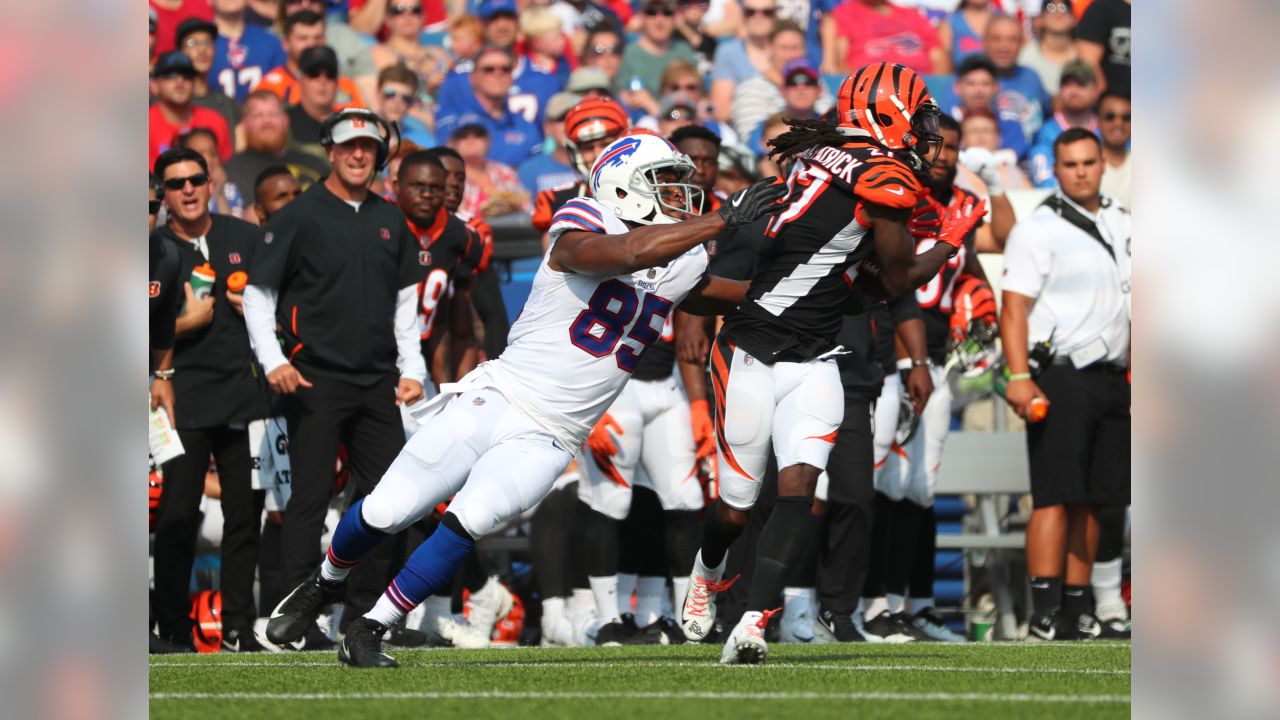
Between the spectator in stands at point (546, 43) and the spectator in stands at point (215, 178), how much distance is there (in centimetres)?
276

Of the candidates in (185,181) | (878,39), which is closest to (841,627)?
(185,181)

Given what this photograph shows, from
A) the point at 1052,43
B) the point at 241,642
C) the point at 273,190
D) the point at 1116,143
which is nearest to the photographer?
the point at 241,642

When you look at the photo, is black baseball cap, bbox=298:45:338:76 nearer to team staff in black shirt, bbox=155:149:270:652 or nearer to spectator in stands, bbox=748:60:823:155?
team staff in black shirt, bbox=155:149:270:652

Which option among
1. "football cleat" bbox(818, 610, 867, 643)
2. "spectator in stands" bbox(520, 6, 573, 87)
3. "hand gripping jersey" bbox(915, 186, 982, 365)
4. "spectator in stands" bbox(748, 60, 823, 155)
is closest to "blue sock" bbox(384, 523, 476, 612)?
"football cleat" bbox(818, 610, 867, 643)

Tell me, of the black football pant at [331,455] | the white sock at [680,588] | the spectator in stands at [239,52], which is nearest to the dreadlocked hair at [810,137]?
the black football pant at [331,455]

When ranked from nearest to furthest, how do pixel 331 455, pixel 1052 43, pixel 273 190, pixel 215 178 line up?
pixel 331 455
pixel 273 190
pixel 215 178
pixel 1052 43

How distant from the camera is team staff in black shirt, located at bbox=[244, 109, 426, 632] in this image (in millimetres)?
7895

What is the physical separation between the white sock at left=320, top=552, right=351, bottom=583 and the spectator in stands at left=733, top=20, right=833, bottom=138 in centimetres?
615

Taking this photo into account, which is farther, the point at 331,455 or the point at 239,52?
the point at 239,52

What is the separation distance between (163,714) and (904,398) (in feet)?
16.9

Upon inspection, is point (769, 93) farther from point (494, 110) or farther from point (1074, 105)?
point (1074, 105)

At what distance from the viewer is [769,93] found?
11.9 metres

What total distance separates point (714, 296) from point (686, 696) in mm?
1994
